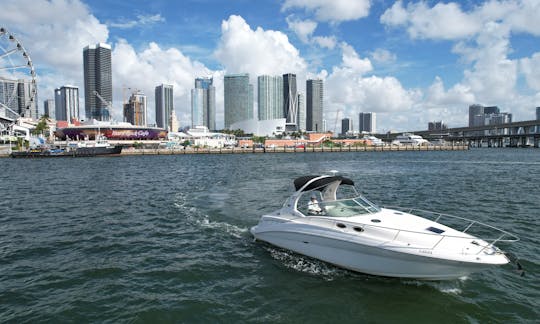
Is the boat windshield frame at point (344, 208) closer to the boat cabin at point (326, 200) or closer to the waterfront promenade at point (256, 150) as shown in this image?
the boat cabin at point (326, 200)

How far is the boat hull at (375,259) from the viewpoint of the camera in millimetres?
8766

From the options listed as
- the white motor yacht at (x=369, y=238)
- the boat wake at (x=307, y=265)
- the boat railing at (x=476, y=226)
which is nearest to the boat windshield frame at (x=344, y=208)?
the white motor yacht at (x=369, y=238)

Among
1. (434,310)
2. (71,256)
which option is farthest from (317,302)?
(71,256)

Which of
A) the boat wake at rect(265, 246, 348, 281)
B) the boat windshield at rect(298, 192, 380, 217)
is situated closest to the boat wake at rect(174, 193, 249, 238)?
the boat wake at rect(265, 246, 348, 281)

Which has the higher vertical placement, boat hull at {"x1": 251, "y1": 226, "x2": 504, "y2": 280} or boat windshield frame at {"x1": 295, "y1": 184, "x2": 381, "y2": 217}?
boat windshield frame at {"x1": 295, "y1": 184, "x2": 381, "y2": 217}

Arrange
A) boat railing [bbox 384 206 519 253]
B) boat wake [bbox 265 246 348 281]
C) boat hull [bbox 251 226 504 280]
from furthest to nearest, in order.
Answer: boat wake [bbox 265 246 348 281] < boat railing [bbox 384 206 519 253] < boat hull [bbox 251 226 504 280]

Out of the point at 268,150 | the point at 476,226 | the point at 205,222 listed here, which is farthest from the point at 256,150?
the point at 476,226

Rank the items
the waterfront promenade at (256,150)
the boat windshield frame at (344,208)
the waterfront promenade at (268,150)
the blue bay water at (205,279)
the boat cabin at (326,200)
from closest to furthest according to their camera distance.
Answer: the blue bay water at (205,279)
the boat windshield frame at (344,208)
the boat cabin at (326,200)
the waterfront promenade at (256,150)
the waterfront promenade at (268,150)

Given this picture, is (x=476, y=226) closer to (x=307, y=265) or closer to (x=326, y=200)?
(x=326, y=200)

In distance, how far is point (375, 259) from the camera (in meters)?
9.70

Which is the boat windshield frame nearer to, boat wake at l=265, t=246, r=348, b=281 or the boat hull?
the boat hull

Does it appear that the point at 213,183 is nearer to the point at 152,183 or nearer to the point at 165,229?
the point at 152,183

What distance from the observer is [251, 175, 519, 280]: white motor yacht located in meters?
8.78

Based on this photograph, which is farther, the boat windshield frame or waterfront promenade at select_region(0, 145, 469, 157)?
waterfront promenade at select_region(0, 145, 469, 157)
